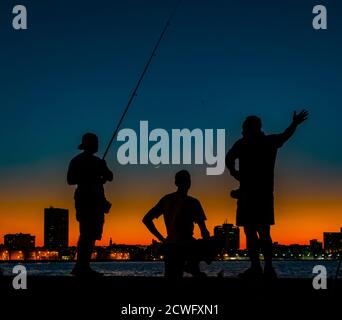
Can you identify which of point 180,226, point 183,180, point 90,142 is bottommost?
point 180,226

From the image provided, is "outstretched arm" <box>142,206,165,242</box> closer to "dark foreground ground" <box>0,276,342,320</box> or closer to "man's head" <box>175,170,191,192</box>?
"man's head" <box>175,170,191,192</box>

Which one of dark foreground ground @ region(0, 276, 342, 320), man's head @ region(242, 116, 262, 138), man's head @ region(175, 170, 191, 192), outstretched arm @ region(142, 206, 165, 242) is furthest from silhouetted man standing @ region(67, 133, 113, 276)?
man's head @ region(242, 116, 262, 138)

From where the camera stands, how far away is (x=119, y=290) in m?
7.02

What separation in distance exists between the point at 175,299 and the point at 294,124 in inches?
125

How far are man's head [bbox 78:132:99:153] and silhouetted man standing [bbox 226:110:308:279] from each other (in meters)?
1.93

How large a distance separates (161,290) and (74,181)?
254 centimetres

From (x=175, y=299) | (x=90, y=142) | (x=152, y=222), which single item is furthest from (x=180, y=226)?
(x=90, y=142)

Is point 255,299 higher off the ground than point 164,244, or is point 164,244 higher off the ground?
point 164,244

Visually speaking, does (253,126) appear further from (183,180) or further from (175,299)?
(175,299)

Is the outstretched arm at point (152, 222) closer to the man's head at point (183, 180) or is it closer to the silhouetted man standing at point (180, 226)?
the silhouetted man standing at point (180, 226)

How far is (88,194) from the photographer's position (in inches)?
344

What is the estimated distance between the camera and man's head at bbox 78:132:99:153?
878 centimetres
